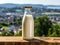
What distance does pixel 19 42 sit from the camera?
1108 mm

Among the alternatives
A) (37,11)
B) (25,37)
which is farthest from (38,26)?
(25,37)

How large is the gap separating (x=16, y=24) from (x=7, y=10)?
1.41 feet

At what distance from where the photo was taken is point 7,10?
7.41 ft

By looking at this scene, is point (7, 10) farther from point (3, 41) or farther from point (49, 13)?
point (3, 41)

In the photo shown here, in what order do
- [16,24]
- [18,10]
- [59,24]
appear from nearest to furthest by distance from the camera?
[16,24] < [18,10] < [59,24]

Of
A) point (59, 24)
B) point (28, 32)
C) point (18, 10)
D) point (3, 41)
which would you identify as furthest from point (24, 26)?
point (59, 24)

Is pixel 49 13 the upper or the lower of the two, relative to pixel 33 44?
upper

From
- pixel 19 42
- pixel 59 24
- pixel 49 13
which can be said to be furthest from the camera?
pixel 59 24

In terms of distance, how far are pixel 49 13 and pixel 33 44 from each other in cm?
125

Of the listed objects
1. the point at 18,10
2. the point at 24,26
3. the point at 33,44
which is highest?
the point at 18,10

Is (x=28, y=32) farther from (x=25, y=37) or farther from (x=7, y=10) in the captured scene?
(x=7, y=10)

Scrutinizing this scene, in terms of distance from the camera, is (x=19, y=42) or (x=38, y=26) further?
(x=38, y=26)

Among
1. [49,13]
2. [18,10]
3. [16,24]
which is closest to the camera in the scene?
[16,24]

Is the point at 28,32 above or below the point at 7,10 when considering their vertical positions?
below
